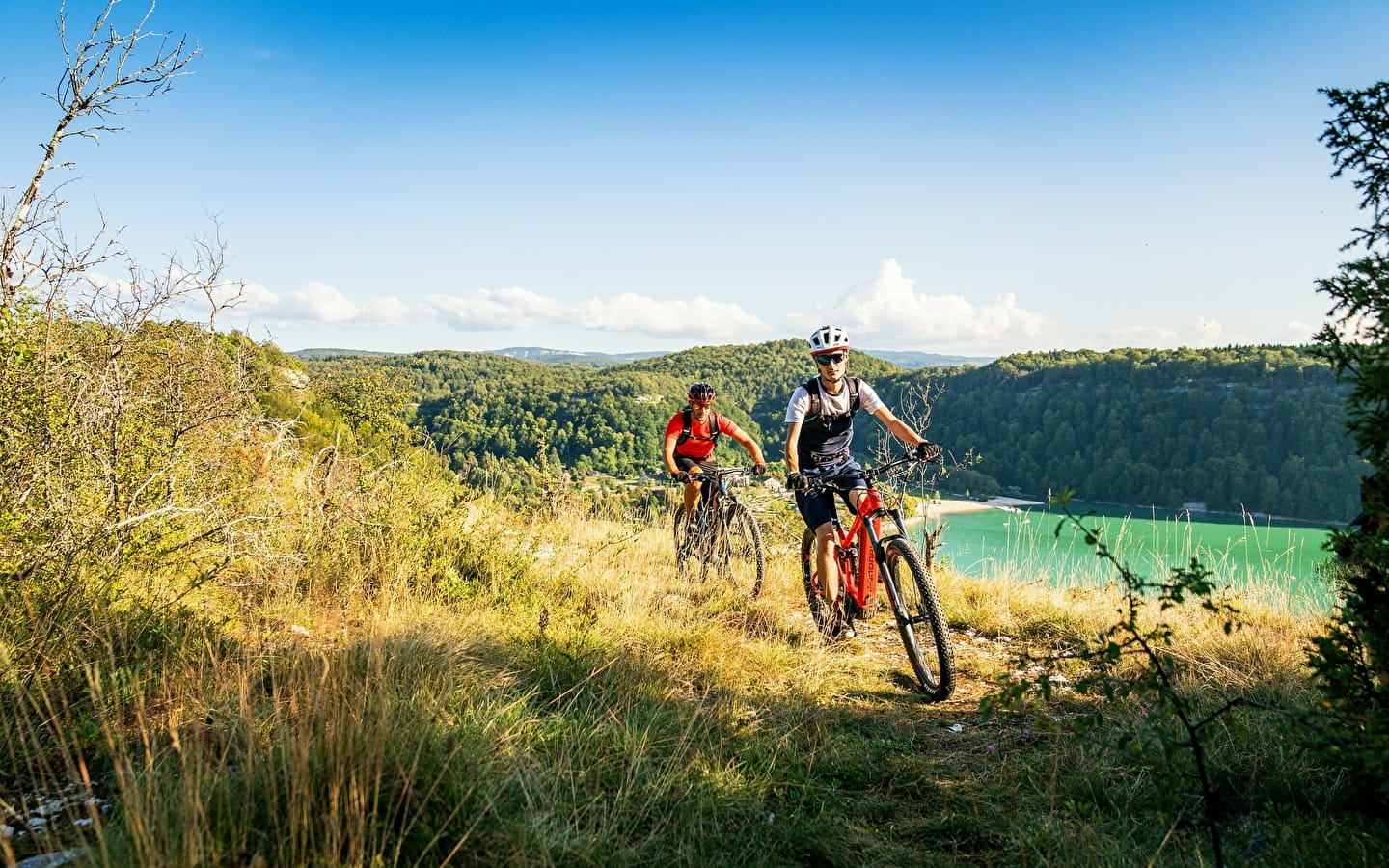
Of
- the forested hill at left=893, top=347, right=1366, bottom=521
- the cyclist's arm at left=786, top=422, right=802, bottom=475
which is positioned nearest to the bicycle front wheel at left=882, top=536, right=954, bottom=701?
the cyclist's arm at left=786, top=422, right=802, bottom=475

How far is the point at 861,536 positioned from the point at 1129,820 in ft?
7.61

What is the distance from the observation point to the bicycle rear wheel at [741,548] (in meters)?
6.25

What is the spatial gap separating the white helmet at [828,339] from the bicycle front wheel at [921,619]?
1.40 metres

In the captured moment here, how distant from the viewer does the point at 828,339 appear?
5.02m

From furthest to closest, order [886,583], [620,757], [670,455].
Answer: [670,455], [886,583], [620,757]

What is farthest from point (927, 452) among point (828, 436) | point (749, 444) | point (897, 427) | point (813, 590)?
point (749, 444)

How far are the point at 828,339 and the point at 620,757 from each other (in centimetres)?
317

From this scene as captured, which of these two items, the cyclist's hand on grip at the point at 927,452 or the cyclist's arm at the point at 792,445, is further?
the cyclist's arm at the point at 792,445

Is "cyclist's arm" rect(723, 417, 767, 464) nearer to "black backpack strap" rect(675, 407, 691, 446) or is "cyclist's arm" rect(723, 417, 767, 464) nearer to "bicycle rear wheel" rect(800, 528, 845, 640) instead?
"black backpack strap" rect(675, 407, 691, 446)

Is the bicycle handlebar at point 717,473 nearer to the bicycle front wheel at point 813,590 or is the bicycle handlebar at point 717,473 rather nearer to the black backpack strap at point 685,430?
the black backpack strap at point 685,430

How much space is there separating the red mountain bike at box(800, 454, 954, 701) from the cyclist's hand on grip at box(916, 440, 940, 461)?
6 centimetres

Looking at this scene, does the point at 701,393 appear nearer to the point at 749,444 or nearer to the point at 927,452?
the point at 749,444

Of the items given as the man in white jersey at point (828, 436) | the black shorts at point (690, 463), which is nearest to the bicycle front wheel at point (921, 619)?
the man in white jersey at point (828, 436)

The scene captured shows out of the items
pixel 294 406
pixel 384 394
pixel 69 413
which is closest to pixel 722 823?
pixel 69 413
